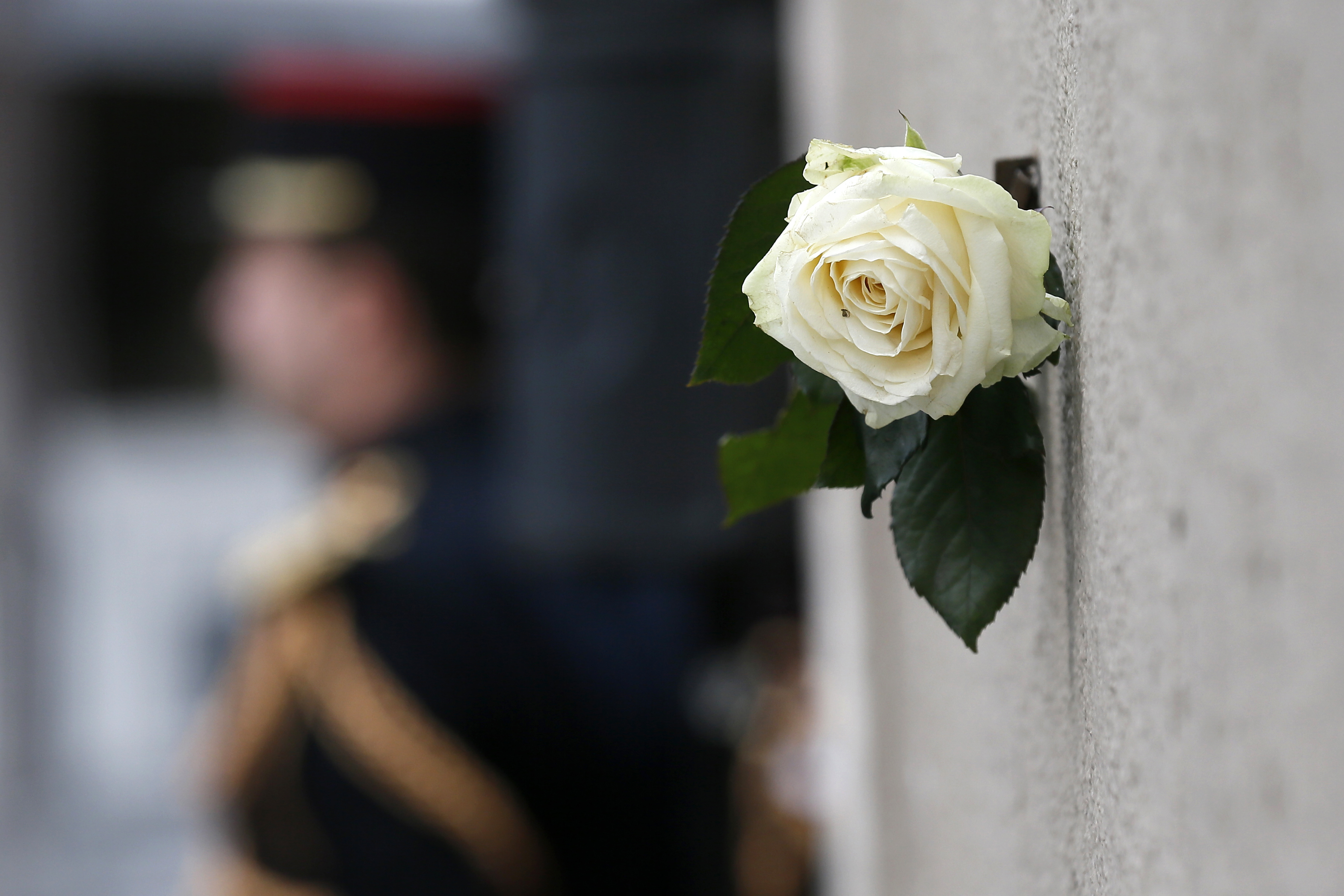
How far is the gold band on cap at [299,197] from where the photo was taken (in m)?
1.77

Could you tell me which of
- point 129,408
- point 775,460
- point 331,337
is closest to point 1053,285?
point 775,460

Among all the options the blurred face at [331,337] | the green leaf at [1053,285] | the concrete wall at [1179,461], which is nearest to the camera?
the concrete wall at [1179,461]

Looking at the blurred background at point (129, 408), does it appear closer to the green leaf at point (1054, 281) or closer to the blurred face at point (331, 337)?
the blurred face at point (331, 337)

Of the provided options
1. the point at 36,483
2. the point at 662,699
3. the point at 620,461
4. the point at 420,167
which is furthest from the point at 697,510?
the point at 36,483

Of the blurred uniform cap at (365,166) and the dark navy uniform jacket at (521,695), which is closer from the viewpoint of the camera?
the dark navy uniform jacket at (521,695)

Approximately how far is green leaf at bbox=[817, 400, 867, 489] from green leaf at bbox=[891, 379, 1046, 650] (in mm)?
15

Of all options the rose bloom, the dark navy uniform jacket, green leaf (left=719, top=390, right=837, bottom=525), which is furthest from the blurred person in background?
the rose bloom

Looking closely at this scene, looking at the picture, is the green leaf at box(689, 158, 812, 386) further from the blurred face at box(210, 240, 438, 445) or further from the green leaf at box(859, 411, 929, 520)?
the blurred face at box(210, 240, 438, 445)

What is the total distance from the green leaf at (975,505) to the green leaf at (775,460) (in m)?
0.06

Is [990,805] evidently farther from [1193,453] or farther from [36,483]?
[36,483]

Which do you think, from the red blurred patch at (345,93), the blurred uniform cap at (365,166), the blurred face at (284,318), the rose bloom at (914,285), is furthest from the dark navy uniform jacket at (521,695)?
the rose bloom at (914,285)

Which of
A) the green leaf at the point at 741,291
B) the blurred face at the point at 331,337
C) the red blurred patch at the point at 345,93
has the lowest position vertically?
the blurred face at the point at 331,337

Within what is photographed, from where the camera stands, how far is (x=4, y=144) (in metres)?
2.89

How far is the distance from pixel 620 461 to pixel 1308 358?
0.95m
